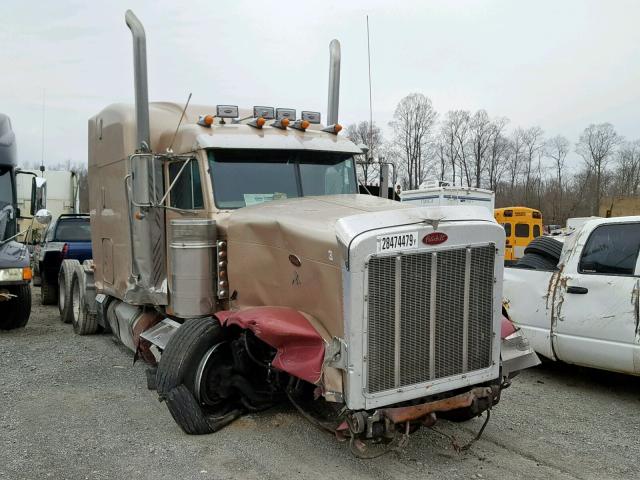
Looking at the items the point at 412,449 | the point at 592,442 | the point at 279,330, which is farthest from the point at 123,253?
the point at 592,442

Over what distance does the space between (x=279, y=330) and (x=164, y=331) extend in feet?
7.67

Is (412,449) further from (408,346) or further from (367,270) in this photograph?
(367,270)

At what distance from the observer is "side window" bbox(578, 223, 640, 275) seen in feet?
20.0

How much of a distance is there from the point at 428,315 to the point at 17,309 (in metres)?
7.92

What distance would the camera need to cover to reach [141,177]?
5.85 metres

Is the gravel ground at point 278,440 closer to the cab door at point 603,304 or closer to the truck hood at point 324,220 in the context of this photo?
the cab door at point 603,304

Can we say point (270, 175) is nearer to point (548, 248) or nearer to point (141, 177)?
point (141, 177)

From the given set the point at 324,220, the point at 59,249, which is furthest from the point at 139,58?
the point at 59,249

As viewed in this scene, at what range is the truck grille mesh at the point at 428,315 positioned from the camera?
393 cm

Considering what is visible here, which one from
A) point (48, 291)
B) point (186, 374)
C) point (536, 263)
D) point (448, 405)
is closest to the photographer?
point (448, 405)

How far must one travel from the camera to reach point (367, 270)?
384 centimetres

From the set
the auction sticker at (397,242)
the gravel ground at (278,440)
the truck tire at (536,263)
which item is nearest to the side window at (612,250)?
the truck tire at (536,263)

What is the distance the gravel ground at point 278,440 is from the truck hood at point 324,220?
1.58 metres

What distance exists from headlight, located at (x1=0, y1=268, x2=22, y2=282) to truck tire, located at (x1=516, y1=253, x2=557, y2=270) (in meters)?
7.28
